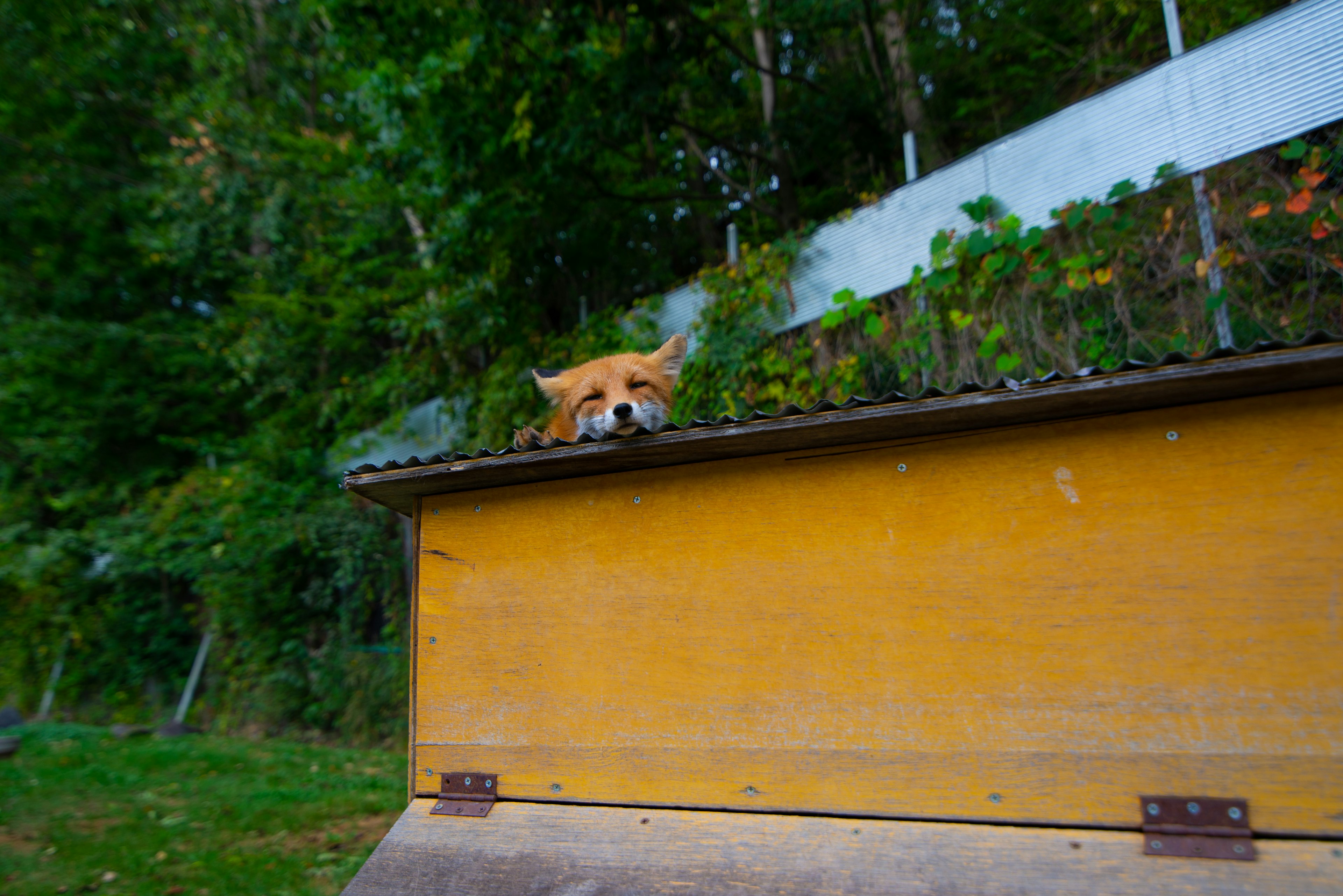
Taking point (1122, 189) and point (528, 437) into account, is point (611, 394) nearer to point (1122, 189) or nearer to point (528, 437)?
point (528, 437)

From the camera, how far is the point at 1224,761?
1748 millimetres

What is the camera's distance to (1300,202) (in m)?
3.77

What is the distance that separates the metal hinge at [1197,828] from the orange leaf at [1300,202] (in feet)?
12.0

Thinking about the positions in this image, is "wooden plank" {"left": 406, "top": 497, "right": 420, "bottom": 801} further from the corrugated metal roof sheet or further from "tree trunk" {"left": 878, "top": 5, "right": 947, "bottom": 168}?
"tree trunk" {"left": 878, "top": 5, "right": 947, "bottom": 168}

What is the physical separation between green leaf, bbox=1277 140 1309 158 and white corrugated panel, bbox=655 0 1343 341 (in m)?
0.07

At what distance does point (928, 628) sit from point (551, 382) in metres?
Result: 2.11

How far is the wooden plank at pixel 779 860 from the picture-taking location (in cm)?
165

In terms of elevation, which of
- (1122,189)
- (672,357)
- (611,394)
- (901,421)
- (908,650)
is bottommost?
(908,650)

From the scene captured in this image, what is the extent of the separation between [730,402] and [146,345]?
37.0ft

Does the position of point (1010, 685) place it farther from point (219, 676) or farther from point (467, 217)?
point (219, 676)

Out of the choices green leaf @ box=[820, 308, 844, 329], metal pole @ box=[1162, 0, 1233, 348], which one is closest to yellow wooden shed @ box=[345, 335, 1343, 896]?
metal pole @ box=[1162, 0, 1233, 348]

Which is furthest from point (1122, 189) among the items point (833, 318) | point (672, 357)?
point (672, 357)

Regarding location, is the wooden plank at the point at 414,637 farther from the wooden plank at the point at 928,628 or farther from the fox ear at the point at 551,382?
the fox ear at the point at 551,382

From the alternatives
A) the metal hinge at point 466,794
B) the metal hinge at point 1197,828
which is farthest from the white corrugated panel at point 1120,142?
the metal hinge at point 466,794
